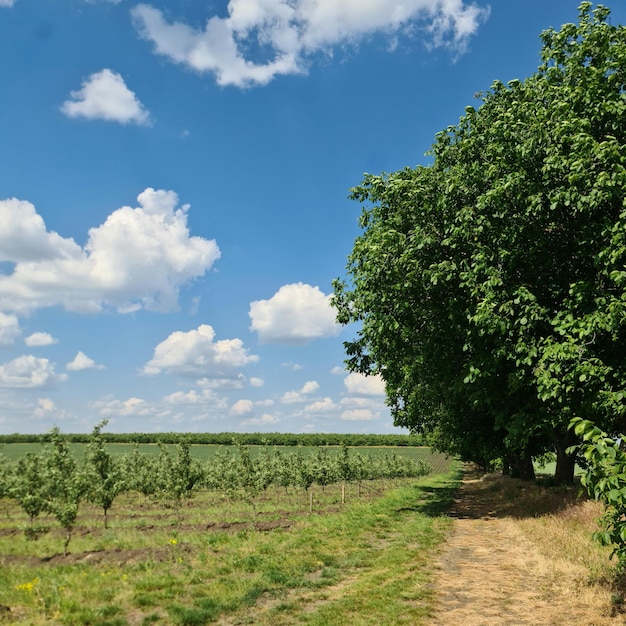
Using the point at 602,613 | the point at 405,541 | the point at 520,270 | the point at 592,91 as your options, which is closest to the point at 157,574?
the point at 405,541

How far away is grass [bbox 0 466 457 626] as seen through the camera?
381 inches

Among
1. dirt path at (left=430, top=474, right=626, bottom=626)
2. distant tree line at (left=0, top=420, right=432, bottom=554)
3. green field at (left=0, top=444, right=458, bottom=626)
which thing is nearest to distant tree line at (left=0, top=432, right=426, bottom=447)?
distant tree line at (left=0, top=420, right=432, bottom=554)

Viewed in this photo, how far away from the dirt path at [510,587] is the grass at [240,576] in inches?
24.8

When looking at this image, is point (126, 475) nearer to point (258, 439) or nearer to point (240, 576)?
point (240, 576)

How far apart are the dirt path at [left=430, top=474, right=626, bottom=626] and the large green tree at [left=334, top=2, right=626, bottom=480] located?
4075 millimetres

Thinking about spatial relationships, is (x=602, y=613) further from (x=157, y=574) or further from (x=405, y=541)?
(x=157, y=574)

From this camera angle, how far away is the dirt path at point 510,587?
9.09 meters

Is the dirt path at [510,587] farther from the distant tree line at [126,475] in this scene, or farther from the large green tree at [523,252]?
the distant tree line at [126,475]

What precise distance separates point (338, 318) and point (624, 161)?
12.4 metres

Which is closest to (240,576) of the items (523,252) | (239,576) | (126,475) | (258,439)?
(239,576)

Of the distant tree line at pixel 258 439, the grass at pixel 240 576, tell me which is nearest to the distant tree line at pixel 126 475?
the grass at pixel 240 576

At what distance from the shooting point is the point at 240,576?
492 inches

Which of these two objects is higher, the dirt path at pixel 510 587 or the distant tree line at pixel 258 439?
the dirt path at pixel 510 587

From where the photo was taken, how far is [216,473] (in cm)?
4728
